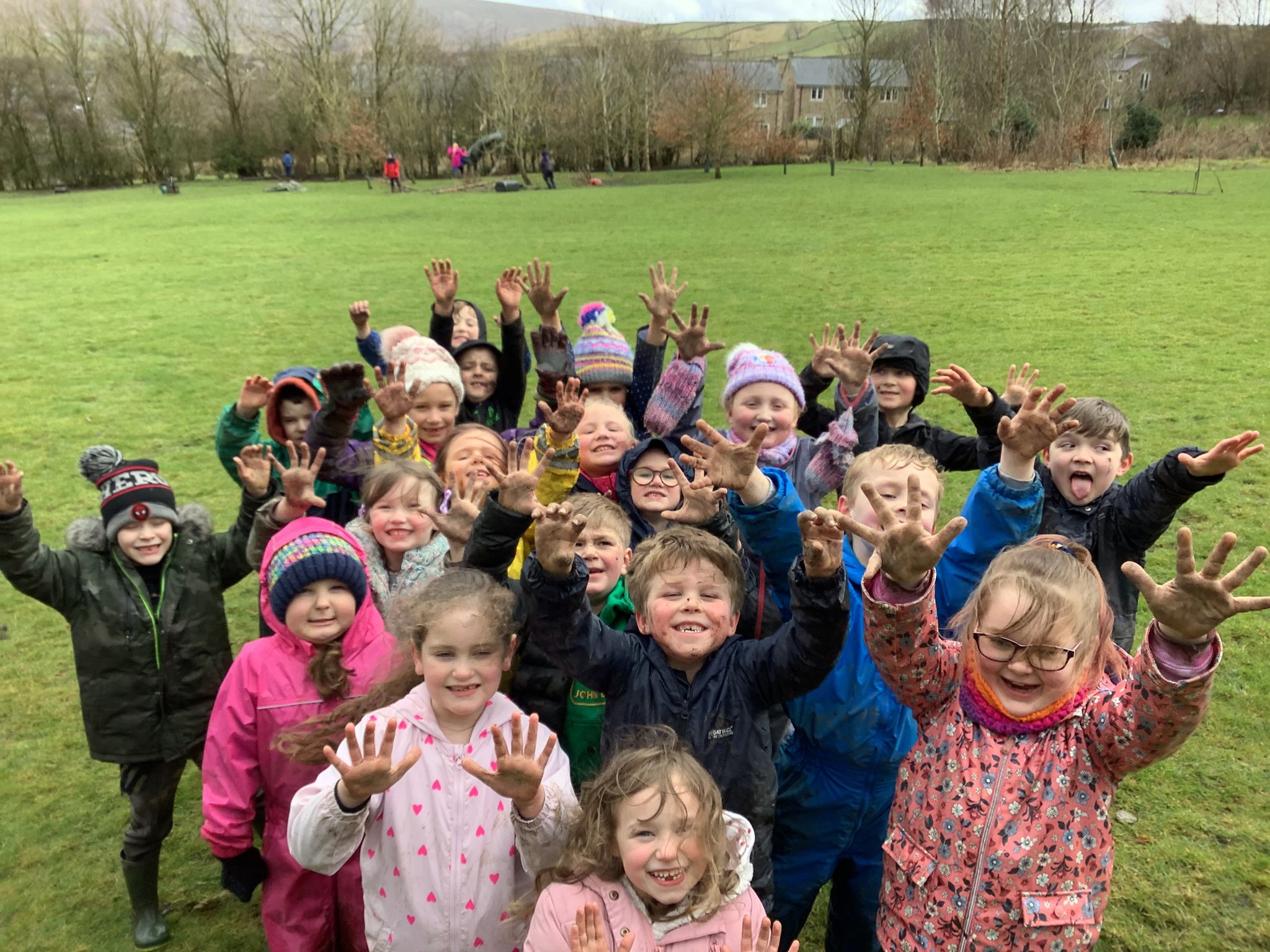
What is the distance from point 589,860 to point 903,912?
2.97 ft

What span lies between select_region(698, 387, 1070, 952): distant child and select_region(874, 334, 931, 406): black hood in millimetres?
2011

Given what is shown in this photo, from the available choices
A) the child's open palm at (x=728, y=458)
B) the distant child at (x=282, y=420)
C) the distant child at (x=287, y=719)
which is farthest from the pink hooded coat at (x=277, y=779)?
the distant child at (x=282, y=420)

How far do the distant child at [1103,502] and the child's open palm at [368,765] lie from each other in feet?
9.24

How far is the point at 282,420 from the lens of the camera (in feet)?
14.6

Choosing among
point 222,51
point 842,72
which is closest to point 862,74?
point 842,72

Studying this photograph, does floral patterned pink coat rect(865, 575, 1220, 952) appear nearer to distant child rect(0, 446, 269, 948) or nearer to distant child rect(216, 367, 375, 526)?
distant child rect(0, 446, 269, 948)

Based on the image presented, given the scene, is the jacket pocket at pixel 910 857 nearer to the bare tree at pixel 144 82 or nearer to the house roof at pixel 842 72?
the bare tree at pixel 144 82

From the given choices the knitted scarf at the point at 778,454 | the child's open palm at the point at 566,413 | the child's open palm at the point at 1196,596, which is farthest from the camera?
the knitted scarf at the point at 778,454

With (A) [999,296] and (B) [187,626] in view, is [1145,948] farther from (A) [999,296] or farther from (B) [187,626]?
(A) [999,296]

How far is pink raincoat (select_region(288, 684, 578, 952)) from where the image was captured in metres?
2.38

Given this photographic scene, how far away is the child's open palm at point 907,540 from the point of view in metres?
2.07

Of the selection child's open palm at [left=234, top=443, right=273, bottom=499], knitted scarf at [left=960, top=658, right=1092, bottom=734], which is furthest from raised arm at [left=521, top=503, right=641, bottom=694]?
child's open palm at [left=234, top=443, right=273, bottom=499]

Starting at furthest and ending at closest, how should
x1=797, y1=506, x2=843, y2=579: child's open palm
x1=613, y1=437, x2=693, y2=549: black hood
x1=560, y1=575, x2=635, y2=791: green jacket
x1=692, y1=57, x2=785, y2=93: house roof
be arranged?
1. x1=692, y1=57, x2=785, y2=93: house roof
2. x1=613, y1=437, x2=693, y2=549: black hood
3. x1=560, y1=575, x2=635, y2=791: green jacket
4. x1=797, y1=506, x2=843, y2=579: child's open palm

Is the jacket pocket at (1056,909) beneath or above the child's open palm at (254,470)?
beneath
